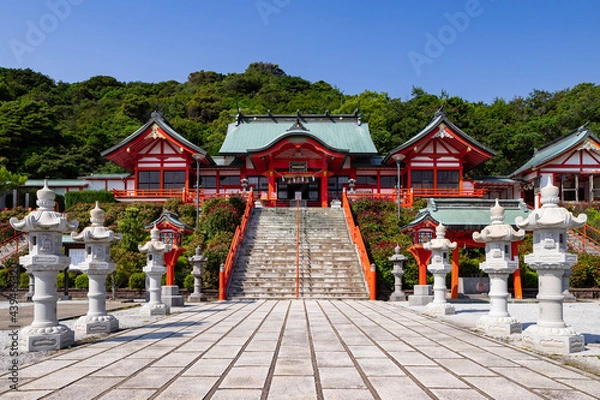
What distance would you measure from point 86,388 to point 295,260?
1459 cm

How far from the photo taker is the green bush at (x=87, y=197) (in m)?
28.3

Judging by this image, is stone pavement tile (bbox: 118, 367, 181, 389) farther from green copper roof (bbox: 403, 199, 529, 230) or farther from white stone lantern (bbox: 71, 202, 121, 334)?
green copper roof (bbox: 403, 199, 529, 230)

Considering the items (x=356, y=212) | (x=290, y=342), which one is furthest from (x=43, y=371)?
(x=356, y=212)

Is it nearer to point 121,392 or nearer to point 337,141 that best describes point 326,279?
point 121,392

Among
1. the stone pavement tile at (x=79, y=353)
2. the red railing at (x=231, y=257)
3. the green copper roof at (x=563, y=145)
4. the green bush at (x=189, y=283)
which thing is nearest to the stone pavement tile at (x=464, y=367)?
the stone pavement tile at (x=79, y=353)

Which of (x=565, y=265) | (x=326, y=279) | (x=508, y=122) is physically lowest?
(x=326, y=279)

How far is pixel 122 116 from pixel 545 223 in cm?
5717

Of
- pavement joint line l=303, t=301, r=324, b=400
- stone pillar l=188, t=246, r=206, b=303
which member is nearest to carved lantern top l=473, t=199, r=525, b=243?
pavement joint line l=303, t=301, r=324, b=400

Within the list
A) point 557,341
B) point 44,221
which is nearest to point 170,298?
point 44,221

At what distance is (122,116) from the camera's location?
5681cm

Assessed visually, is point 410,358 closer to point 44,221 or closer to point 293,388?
point 293,388

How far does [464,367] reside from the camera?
229 inches

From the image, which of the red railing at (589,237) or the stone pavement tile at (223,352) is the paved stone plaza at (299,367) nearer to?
the stone pavement tile at (223,352)

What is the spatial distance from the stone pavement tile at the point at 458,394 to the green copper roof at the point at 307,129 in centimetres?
2740
